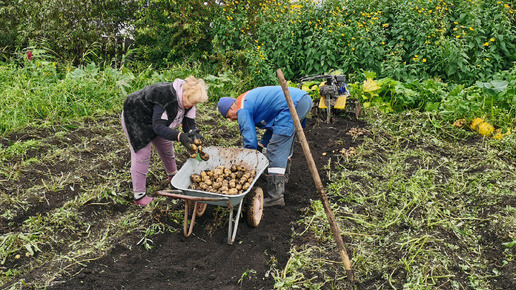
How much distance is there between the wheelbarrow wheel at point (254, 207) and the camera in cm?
388

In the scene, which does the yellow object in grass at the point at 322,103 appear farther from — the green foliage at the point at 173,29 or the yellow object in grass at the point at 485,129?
the green foliage at the point at 173,29

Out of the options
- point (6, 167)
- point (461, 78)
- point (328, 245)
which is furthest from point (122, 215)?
point (461, 78)

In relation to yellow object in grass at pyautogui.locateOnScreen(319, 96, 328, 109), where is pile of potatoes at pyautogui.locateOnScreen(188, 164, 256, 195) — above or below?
above

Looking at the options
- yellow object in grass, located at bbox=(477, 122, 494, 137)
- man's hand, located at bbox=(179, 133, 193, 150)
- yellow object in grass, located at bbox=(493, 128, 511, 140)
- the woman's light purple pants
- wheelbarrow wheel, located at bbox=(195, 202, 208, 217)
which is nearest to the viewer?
man's hand, located at bbox=(179, 133, 193, 150)

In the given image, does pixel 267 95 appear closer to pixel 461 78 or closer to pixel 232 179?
pixel 232 179

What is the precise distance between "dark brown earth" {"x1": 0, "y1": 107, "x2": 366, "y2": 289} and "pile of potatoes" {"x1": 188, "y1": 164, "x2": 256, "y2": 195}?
0.36 metres

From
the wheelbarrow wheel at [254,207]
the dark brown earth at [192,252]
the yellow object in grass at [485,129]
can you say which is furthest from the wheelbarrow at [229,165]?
the yellow object in grass at [485,129]

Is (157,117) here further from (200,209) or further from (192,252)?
Answer: (192,252)

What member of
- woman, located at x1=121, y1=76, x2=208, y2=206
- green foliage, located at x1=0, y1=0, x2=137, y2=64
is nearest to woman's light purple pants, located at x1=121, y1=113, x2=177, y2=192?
woman, located at x1=121, y1=76, x2=208, y2=206

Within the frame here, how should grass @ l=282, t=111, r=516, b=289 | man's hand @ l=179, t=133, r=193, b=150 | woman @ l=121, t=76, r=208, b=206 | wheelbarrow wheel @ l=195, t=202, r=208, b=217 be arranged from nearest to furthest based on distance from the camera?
grass @ l=282, t=111, r=516, b=289 → man's hand @ l=179, t=133, r=193, b=150 → woman @ l=121, t=76, r=208, b=206 → wheelbarrow wheel @ l=195, t=202, r=208, b=217

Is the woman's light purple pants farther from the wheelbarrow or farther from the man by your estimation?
the man

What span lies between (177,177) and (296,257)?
1294 mm

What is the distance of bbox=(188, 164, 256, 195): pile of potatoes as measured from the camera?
3818 mm

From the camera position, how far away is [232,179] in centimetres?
395
